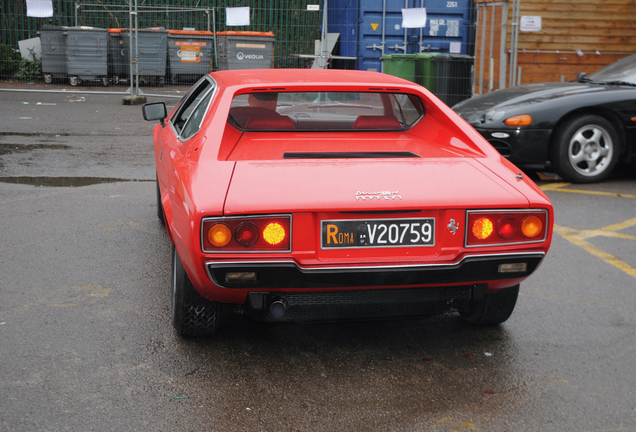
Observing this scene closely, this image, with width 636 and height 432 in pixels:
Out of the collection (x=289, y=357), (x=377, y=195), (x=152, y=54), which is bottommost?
(x=289, y=357)

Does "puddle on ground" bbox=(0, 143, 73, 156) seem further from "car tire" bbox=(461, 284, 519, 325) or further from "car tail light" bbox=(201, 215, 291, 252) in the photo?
"car tire" bbox=(461, 284, 519, 325)

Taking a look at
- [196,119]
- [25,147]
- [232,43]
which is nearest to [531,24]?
[25,147]

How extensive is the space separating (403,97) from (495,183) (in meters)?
1.32

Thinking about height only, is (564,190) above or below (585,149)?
below

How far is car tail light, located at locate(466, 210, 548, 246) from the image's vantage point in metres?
3.00

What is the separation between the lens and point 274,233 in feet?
9.46

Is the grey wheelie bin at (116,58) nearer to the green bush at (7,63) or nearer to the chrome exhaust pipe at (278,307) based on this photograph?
the green bush at (7,63)

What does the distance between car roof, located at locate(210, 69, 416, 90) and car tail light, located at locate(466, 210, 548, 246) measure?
4.05ft

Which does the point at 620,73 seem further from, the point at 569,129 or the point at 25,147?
the point at 25,147

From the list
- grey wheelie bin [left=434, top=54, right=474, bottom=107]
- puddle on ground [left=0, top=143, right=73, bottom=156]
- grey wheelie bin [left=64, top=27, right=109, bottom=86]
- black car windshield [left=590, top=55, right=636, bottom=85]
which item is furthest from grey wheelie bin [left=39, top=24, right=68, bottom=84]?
black car windshield [left=590, top=55, right=636, bottom=85]

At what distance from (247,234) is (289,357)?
783 millimetres

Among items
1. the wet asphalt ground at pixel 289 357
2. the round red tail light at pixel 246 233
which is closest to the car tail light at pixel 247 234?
the round red tail light at pixel 246 233

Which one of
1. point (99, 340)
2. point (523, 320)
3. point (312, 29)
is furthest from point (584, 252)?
point (312, 29)

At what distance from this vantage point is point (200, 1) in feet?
69.9
